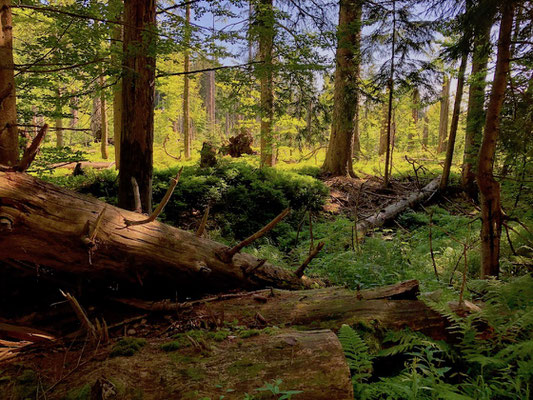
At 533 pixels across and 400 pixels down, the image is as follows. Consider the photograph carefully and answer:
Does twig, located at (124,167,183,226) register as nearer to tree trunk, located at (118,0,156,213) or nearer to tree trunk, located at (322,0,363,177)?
tree trunk, located at (118,0,156,213)

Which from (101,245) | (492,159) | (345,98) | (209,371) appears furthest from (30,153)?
(345,98)

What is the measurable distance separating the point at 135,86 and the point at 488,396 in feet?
18.2

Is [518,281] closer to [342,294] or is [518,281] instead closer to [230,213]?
[342,294]

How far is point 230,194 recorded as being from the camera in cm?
867

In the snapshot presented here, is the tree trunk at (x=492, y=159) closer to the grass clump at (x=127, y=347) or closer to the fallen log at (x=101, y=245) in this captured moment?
the fallen log at (x=101, y=245)

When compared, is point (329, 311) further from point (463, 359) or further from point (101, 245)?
point (101, 245)

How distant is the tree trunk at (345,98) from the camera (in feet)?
35.8

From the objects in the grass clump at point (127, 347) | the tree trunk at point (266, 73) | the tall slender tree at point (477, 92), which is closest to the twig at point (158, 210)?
the grass clump at point (127, 347)

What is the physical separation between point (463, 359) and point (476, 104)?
8028mm

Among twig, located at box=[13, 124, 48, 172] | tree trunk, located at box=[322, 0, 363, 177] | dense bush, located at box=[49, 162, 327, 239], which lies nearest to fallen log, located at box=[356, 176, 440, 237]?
dense bush, located at box=[49, 162, 327, 239]

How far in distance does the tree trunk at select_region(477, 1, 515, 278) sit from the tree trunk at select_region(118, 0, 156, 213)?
175 inches

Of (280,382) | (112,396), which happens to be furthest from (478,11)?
(112,396)

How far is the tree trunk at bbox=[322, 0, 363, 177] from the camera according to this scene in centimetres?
1091

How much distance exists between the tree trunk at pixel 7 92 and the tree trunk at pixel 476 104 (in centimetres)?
531
